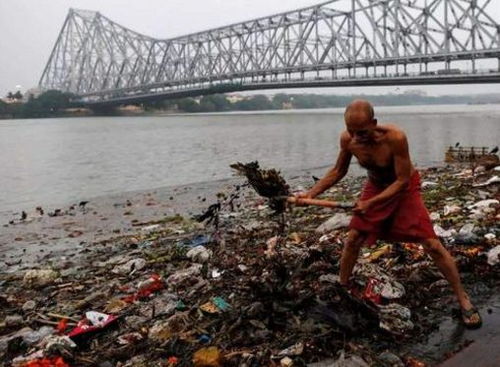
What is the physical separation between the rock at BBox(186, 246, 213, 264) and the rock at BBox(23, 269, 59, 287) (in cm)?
144

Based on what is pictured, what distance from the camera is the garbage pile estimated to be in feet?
9.75

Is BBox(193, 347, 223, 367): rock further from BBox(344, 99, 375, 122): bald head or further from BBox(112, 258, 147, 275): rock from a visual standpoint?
BBox(112, 258, 147, 275): rock

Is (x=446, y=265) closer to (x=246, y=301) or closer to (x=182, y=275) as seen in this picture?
(x=246, y=301)

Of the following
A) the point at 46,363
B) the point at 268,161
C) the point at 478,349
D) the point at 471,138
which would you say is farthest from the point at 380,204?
the point at 471,138

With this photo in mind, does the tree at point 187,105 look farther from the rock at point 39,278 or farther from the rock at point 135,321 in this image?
the rock at point 135,321

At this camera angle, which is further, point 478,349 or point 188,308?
point 188,308

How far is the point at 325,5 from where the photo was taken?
72938mm

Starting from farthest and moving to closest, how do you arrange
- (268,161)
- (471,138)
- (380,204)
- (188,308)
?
1. (471,138)
2. (268,161)
3. (188,308)
4. (380,204)

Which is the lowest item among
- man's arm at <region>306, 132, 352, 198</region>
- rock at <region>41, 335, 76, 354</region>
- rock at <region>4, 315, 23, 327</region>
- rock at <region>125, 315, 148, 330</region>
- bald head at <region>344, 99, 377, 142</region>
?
rock at <region>4, 315, 23, 327</region>

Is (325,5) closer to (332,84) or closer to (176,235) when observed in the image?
(332,84)

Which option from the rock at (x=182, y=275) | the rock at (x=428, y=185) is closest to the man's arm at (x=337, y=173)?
the rock at (x=182, y=275)

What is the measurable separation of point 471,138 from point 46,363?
2323 cm

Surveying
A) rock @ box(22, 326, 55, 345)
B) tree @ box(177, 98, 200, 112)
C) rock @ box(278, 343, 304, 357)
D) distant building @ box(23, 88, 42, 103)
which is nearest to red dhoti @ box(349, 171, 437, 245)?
rock @ box(278, 343, 304, 357)

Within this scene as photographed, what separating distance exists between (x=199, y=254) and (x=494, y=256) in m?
2.71
